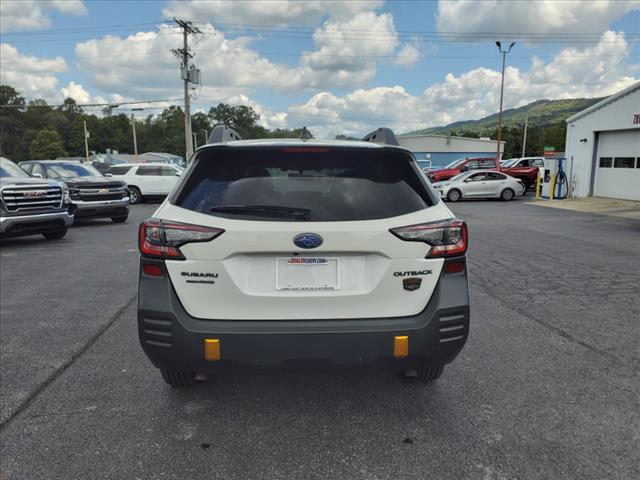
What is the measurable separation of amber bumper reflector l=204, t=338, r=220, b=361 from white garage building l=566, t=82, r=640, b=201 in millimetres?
22110

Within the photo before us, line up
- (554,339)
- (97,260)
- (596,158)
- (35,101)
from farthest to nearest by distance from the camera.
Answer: (35,101), (596,158), (97,260), (554,339)

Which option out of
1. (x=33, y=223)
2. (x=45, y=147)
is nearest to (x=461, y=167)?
(x=33, y=223)

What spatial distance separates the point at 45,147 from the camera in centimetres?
10575

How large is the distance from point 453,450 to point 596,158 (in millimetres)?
23770

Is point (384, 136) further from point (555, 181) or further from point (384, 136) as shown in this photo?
point (555, 181)

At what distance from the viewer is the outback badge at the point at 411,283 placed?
271 centimetres

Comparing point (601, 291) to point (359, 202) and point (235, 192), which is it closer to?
point (359, 202)

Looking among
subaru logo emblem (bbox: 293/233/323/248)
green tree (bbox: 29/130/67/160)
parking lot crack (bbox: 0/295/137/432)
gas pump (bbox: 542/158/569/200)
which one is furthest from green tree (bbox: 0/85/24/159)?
subaru logo emblem (bbox: 293/233/323/248)

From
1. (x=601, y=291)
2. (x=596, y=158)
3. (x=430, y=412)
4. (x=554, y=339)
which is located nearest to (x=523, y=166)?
(x=596, y=158)

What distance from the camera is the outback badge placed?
107 inches

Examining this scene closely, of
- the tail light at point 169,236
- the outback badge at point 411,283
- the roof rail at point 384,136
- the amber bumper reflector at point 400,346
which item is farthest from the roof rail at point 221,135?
the amber bumper reflector at point 400,346

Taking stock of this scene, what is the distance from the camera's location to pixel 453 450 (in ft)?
8.96

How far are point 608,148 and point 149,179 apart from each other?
2014 cm

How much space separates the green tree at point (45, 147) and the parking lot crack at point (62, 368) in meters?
114
